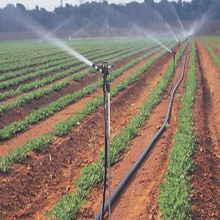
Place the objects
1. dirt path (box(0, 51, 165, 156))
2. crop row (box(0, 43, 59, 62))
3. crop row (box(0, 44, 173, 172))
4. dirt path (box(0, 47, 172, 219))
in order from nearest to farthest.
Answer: dirt path (box(0, 47, 172, 219)) < crop row (box(0, 44, 173, 172)) < dirt path (box(0, 51, 165, 156)) < crop row (box(0, 43, 59, 62))

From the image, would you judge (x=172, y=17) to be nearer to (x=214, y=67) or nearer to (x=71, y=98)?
(x=214, y=67)

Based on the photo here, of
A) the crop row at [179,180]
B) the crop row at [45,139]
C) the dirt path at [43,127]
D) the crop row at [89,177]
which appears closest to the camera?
the crop row at [179,180]

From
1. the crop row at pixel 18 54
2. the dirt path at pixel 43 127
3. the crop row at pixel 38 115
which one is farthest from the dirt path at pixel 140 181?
the crop row at pixel 18 54

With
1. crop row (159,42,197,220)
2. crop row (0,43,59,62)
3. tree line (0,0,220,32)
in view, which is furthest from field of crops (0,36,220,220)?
tree line (0,0,220,32)

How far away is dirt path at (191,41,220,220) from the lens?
18.3ft

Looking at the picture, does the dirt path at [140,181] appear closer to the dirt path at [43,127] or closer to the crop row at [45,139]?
the crop row at [45,139]

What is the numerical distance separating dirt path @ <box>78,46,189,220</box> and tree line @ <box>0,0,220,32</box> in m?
89.0

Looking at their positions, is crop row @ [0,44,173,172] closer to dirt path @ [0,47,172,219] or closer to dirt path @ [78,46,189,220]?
dirt path @ [0,47,172,219]

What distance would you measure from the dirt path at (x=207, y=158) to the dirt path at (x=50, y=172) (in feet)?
8.23

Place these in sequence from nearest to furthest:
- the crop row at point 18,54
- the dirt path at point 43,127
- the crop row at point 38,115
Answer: the dirt path at point 43,127, the crop row at point 38,115, the crop row at point 18,54

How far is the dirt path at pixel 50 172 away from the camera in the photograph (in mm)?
6223

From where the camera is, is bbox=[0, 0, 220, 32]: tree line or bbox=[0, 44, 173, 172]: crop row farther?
bbox=[0, 0, 220, 32]: tree line

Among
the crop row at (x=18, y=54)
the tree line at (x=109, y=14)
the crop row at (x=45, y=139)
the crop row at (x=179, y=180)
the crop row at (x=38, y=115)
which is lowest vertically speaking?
the crop row at (x=18, y=54)

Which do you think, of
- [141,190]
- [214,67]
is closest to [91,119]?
[141,190]
